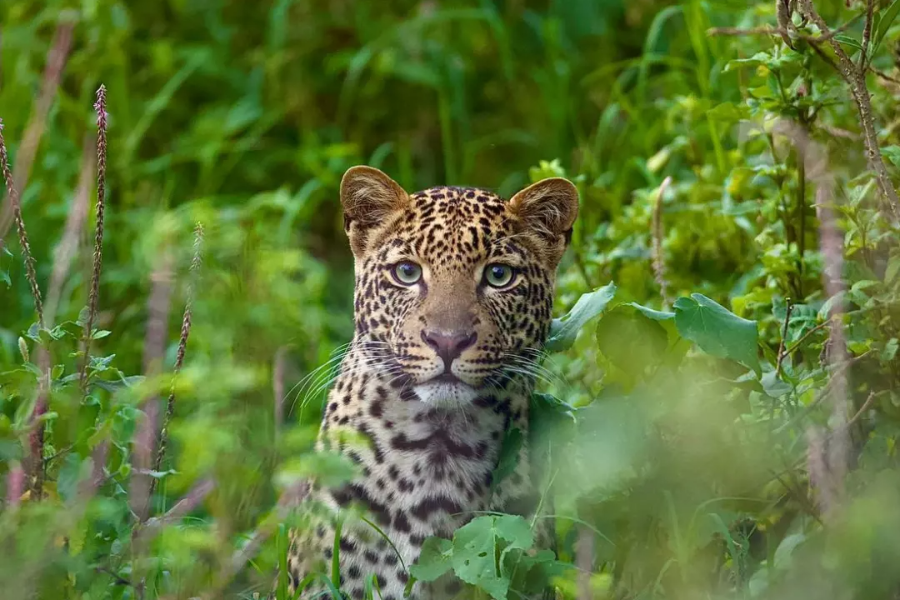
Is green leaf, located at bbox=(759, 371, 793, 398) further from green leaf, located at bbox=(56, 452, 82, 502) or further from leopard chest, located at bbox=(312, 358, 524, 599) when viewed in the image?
green leaf, located at bbox=(56, 452, 82, 502)

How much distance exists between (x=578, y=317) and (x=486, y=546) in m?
0.84

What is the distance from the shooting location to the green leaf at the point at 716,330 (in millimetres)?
3855

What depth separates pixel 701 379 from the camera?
4.17 metres

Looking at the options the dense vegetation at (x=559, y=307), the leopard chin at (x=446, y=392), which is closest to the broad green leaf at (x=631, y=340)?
the dense vegetation at (x=559, y=307)

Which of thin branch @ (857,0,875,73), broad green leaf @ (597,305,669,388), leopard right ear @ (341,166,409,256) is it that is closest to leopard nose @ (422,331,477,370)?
broad green leaf @ (597,305,669,388)

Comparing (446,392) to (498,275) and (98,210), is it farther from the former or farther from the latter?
(98,210)

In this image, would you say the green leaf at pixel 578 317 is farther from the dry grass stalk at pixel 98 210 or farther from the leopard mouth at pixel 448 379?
the dry grass stalk at pixel 98 210

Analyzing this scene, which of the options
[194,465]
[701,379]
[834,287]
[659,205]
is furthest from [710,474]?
[194,465]

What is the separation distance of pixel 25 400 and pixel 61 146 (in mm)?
4224

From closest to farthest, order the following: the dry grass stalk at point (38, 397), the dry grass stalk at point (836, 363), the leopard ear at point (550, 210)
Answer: the dry grass stalk at point (38, 397) < the dry grass stalk at point (836, 363) < the leopard ear at point (550, 210)

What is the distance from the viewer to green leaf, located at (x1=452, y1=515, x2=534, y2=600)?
351 centimetres

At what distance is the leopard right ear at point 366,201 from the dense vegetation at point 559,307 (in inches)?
12.7

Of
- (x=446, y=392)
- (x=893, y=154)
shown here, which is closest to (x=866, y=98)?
(x=893, y=154)

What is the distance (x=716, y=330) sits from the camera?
3863 mm
